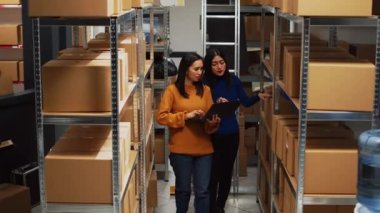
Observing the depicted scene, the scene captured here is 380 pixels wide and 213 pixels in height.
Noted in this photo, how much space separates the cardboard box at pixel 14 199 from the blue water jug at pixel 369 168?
303cm

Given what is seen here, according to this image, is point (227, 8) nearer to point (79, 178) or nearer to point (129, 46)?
point (129, 46)

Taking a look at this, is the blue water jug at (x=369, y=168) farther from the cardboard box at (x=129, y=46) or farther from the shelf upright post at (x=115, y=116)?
the cardboard box at (x=129, y=46)

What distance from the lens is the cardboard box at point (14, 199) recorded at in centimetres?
467

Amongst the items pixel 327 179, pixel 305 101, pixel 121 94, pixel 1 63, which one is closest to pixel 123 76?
pixel 121 94

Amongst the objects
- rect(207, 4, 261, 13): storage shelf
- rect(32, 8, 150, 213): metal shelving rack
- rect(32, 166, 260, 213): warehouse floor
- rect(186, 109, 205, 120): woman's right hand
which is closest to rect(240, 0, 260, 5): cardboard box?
rect(207, 4, 261, 13): storage shelf

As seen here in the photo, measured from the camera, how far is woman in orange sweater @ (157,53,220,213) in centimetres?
461

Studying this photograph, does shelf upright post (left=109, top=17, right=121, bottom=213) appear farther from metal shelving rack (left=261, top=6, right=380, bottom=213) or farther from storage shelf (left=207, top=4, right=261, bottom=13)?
storage shelf (left=207, top=4, right=261, bottom=13)

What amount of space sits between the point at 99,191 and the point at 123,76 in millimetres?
731

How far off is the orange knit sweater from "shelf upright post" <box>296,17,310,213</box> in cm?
137

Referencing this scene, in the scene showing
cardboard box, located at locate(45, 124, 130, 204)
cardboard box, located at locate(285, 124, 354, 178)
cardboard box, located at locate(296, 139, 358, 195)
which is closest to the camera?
cardboard box, located at locate(45, 124, 130, 204)

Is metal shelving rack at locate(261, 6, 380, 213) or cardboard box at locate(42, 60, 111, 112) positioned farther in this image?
metal shelving rack at locate(261, 6, 380, 213)

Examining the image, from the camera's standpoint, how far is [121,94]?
11.1 ft

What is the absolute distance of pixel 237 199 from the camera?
6.17m

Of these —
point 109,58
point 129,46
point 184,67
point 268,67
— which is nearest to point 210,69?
point 184,67
